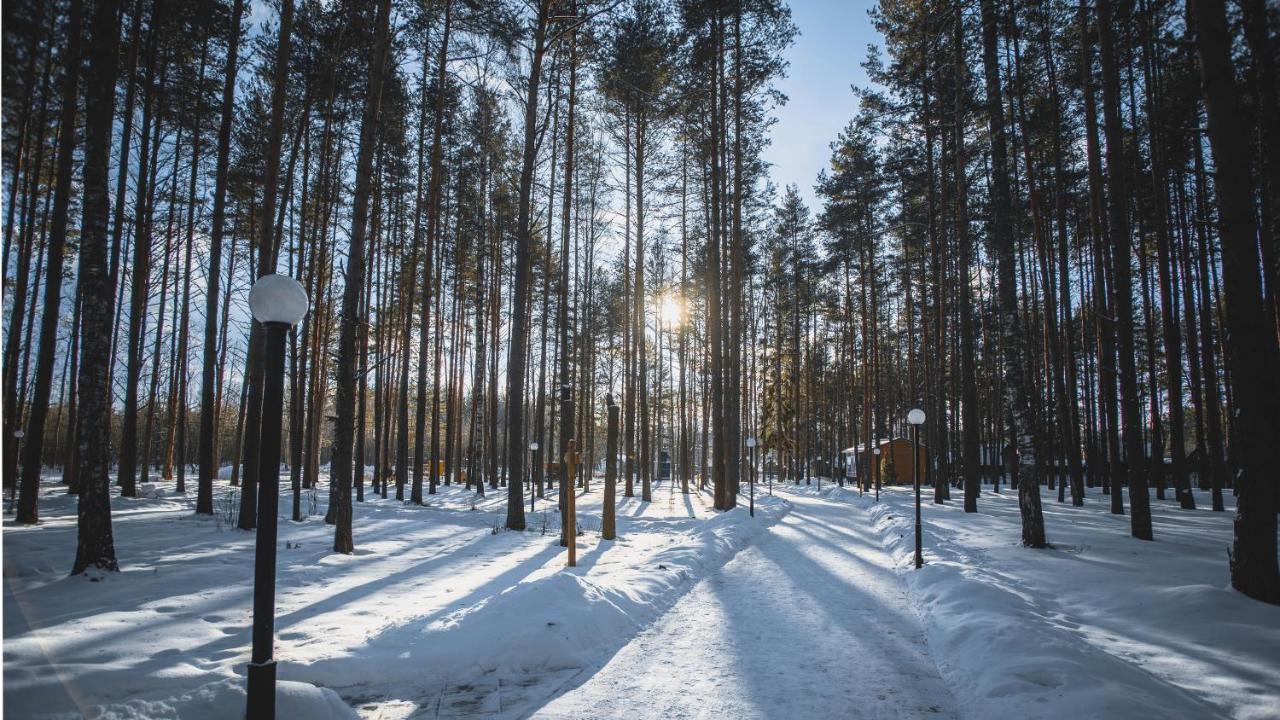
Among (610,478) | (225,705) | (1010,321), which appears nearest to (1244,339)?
(1010,321)

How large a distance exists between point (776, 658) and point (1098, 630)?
2952 millimetres

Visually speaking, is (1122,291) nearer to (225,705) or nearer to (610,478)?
(610,478)

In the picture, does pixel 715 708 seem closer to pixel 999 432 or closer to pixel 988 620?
pixel 988 620

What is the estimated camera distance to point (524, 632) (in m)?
4.61

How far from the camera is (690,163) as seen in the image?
18.8 m

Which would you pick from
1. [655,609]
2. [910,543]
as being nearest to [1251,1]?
[910,543]

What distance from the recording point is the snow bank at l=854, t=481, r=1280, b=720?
3.48 metres

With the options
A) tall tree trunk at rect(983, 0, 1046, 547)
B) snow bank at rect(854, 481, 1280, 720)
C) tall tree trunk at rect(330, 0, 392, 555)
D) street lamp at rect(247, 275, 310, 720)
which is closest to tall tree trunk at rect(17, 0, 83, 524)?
tall tree trunk at rect(330, 0, 392, 555)

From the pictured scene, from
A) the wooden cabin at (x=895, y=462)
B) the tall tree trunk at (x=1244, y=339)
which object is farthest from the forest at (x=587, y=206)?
the wooden cabin at (x=895, y=462)

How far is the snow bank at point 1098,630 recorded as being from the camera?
348cm

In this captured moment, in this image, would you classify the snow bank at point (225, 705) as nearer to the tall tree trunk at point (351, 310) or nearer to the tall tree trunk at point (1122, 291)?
the tall tree trunk at point (351, 310)

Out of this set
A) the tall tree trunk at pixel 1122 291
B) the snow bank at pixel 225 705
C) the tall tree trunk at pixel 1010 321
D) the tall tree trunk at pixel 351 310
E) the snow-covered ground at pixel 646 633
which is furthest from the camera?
the tall tree trunk at pixel 1122 291

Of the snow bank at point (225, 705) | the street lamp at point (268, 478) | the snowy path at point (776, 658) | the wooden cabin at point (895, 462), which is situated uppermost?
the street lamp at point (268, 478)

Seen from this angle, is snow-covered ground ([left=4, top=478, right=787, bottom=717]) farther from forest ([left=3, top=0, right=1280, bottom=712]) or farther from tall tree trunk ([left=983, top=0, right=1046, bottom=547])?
tall tree trunk ([left=983, top=0, right=1046, bottom=547])
